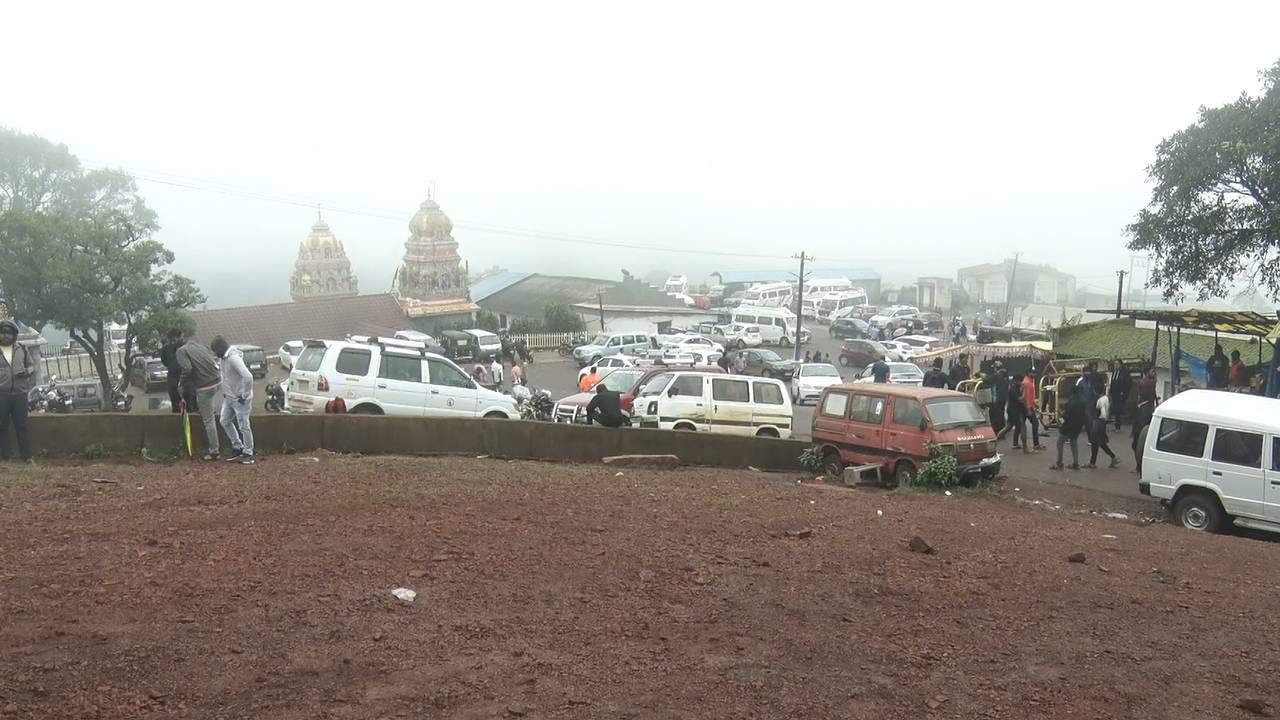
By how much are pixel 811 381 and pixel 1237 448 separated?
60.4 ft

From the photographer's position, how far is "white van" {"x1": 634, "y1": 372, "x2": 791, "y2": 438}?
17.3 m

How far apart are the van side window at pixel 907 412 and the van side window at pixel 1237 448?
364 cm

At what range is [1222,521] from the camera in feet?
39.0

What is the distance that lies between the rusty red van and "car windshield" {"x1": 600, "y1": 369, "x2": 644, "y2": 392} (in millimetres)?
6492

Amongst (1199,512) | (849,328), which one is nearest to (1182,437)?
(1199,512)

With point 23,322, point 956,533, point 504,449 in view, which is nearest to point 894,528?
point 956,533

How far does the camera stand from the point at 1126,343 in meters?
27.7

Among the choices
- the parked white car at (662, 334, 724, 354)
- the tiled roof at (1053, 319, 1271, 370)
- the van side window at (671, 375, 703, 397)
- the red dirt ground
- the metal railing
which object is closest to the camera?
the red dirt ground

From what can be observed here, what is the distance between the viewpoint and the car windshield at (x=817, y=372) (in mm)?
30625

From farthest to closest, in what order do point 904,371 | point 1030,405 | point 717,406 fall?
point 904,371 → point 1030,405 → point 717,406

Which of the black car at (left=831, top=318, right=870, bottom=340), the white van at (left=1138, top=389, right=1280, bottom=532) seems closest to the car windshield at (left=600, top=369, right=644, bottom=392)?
the white van at (left=1138, top=389, right=1280, bottom=532)

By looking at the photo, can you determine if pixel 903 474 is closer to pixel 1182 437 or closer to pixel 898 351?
pixel 1182 437

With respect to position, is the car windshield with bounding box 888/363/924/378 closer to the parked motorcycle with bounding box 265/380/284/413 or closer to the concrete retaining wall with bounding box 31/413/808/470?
the concrete retaining wall with bounding box 31/413/808/470

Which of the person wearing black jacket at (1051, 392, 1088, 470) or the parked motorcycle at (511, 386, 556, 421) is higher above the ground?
the person wearing black jacket at (1051, 392, 1088, 470)
